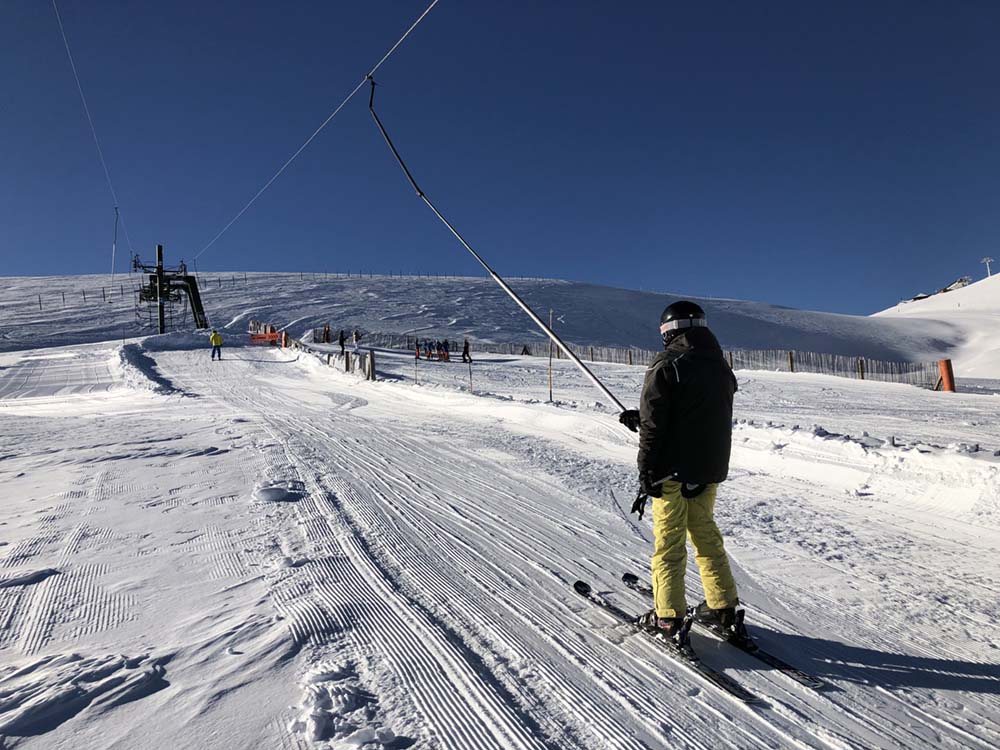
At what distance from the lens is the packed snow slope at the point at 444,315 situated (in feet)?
185

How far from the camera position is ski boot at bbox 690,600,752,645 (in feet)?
9.80

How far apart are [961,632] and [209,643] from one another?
425 cm

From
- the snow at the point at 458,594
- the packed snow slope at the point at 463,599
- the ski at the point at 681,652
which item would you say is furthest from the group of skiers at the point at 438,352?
the ski at the point at 681,652

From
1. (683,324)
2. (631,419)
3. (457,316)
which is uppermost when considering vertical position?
(457,316)

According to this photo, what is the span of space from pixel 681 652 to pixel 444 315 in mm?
63471

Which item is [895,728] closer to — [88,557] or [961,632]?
[961,632]

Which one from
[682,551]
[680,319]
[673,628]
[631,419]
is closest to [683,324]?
[680,319]

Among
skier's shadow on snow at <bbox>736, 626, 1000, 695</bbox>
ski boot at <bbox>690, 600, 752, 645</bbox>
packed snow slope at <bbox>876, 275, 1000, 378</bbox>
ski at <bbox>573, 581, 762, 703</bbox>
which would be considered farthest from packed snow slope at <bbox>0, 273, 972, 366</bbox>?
skier's shadow on snow at <bbox>736, 626, 1000, 695</bbox>

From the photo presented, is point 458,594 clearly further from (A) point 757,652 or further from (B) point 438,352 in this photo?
(B) point 438,352

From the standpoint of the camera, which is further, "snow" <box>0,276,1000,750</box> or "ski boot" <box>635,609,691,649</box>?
"ski boot" <box>635,609,691,649</box>

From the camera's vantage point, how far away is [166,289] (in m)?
53.2

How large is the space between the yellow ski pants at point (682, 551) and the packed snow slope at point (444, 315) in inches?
2042

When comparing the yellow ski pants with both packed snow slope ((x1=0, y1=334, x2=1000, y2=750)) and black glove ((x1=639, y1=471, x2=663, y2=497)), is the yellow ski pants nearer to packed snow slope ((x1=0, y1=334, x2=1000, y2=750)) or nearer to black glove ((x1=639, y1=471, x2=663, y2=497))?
black glove ((x1=639, y1=471, x2=663, y2=497))

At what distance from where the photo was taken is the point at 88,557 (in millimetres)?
4137
